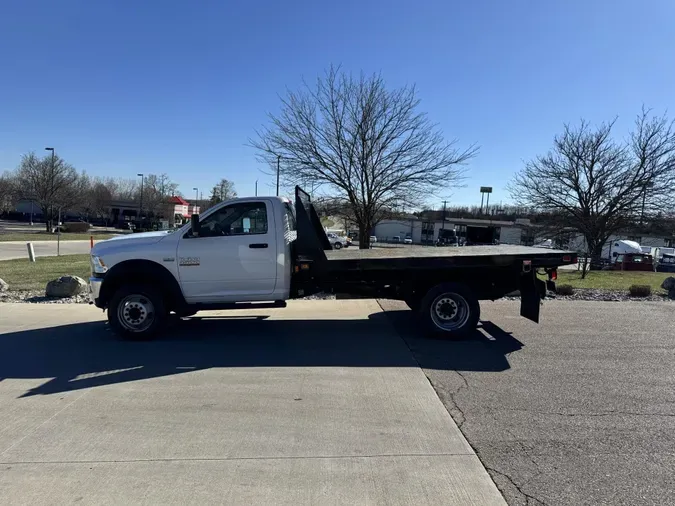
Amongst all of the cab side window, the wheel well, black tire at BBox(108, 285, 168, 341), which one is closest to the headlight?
the wheel well

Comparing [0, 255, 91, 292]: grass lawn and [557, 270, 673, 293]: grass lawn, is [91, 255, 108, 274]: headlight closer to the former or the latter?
[0, 255, 91, 292]: grass lawn

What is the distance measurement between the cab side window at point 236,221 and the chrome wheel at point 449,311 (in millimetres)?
2799

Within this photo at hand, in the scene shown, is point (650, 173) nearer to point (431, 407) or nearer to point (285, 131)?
point (285, 131)

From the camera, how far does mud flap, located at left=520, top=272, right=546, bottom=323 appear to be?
725cm

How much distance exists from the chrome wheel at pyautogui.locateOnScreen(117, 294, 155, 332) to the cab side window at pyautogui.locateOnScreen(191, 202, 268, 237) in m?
1.43

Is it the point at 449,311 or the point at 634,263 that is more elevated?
the point at 449,311

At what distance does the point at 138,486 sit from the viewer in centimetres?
327

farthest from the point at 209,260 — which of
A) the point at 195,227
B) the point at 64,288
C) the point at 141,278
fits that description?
the point at 64,288

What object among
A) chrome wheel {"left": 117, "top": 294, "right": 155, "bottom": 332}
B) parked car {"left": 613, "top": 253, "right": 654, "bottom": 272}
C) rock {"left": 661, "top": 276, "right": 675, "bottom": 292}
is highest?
rock {"left": 661, "top": 276, "right": 675, "bottom": 292}

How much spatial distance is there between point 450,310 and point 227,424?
13.3 ft

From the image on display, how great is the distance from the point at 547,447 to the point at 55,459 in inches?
149

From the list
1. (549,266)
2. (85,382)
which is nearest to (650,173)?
(549,266)

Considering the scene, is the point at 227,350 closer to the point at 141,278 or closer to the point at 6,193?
the point at 141,278

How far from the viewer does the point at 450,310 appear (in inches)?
287
